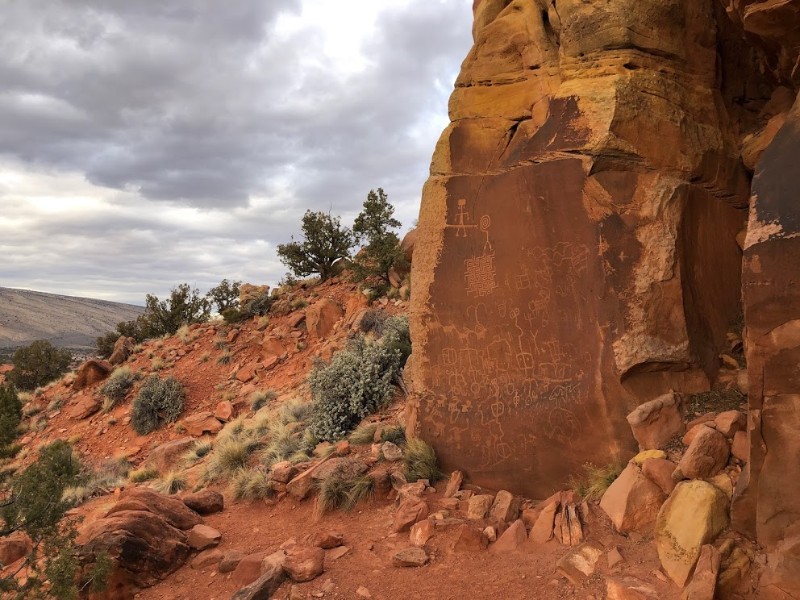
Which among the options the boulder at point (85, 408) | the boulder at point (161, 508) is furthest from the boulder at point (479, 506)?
the boulder at point (85, 408)

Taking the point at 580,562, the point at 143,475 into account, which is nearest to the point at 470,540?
the point at 580,562

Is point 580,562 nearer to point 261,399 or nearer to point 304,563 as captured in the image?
point 304,563

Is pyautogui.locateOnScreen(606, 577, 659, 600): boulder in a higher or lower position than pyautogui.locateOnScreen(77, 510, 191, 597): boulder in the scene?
higher

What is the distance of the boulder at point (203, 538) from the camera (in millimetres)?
6090

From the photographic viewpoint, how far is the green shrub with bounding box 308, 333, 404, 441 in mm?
9617

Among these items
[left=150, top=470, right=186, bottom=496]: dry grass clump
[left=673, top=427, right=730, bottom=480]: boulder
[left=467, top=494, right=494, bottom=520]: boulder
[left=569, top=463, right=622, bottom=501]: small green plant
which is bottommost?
[left=150, top=470, right=186, bottom=496]: dry grass clump

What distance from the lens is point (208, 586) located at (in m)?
5.37

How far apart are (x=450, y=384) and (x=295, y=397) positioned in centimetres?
683

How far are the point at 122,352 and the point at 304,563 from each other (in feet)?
56.8

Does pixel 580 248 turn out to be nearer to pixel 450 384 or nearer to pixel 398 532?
pixel 450 384

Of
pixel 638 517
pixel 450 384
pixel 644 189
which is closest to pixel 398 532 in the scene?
pixel 450 384

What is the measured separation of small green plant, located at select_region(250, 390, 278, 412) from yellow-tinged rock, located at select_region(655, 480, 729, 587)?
10.6 metres

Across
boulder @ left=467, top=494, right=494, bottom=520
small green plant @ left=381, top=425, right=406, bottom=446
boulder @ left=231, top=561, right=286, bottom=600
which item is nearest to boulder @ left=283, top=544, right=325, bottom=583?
boulder @ left=231, top=561, right=286, bottom=600

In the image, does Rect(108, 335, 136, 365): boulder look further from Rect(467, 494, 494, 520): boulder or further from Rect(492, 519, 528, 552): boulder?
Rect(492, 519, 528, 552): boulder
